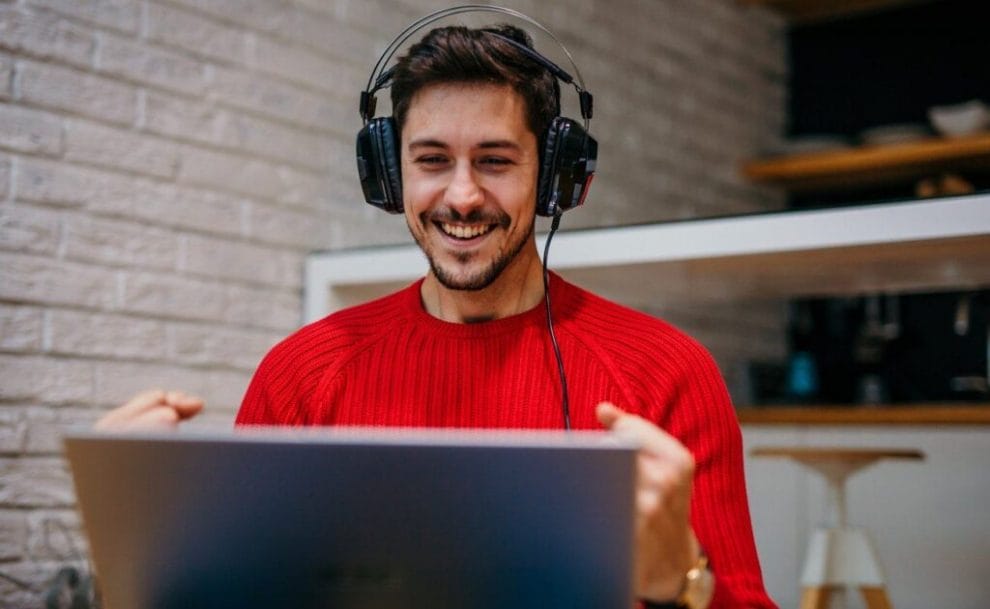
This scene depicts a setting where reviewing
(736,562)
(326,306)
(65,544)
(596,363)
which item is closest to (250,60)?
(326,306)

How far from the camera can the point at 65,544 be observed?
83.1 inches

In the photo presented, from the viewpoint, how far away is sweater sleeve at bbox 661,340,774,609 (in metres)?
1.11

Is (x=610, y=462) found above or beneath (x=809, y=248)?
beneath

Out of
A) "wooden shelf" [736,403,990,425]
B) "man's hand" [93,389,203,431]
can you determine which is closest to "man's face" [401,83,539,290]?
"man's hand" [93,389,203,431]

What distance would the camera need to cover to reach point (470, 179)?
126 centimetres

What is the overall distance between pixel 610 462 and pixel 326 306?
1.91m

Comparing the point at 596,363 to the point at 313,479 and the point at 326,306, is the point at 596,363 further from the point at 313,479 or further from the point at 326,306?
the point at 326,306

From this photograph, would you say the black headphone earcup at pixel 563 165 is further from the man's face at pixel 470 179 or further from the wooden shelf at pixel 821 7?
the wooden shelf at pixel 821 7

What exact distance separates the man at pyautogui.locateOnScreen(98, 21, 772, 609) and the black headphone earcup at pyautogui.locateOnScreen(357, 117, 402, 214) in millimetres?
15

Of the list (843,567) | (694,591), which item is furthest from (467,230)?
(843,567)

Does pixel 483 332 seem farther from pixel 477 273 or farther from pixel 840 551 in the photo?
pixel 840 551

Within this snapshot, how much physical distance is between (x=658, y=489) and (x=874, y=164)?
3450mm

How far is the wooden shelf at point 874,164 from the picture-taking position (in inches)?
151

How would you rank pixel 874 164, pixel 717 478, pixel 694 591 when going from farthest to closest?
1. pixel 874 164
2. pixel 717 478
3. pixel 694 591
